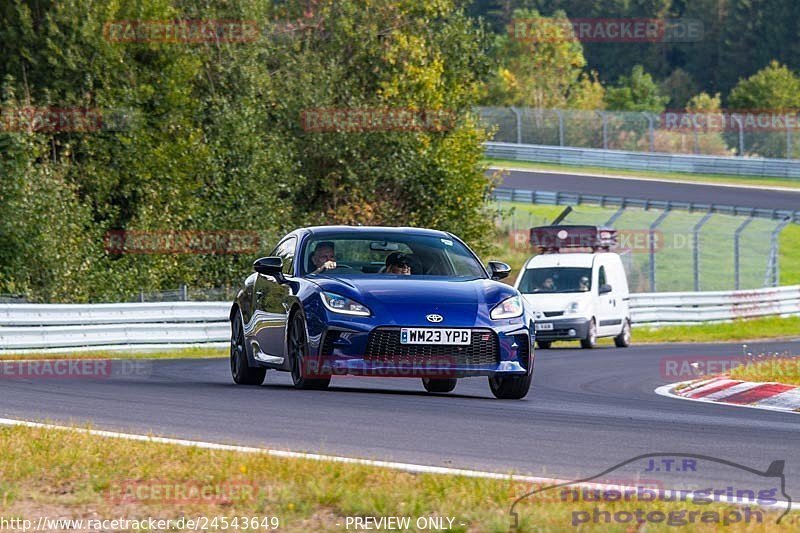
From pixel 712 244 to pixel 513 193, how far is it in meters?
14.7

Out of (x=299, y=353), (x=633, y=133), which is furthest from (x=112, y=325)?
(x=633, y=133)

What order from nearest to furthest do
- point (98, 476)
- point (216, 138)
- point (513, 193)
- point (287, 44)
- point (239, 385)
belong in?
1. point (98, 476)
2. point (239, 385)
3. point (216, 138)
4. point (287, 44)
5. point (513, 193)

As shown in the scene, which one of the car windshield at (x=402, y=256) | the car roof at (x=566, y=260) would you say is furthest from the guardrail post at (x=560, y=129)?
the car windshield at (x=402, y=256)

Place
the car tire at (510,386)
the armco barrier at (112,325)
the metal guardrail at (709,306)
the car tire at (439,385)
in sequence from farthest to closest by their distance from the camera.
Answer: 1. the metal guardrail at (709,306)
2. the armco barrier at (112,325)
3. the car tire at (439,385)
4. the car tire at (510,386)

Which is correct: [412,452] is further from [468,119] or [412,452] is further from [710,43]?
[710,43]

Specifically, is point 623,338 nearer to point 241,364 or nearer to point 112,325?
point 112,325

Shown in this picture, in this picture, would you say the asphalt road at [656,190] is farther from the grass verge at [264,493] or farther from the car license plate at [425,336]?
the grass verge at [264,493]

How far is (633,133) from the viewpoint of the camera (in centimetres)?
6366

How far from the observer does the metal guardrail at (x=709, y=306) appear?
33.6 meters

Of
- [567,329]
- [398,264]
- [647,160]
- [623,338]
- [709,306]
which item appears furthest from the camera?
[647,160]

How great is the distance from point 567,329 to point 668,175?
38120 mm

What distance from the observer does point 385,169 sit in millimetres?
40125

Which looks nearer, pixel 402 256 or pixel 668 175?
pixel 402 256

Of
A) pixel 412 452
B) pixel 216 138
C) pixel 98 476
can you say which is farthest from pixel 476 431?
pixel 216 138
